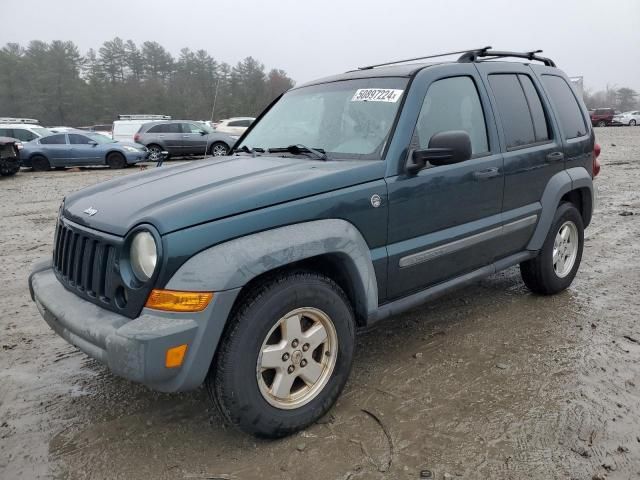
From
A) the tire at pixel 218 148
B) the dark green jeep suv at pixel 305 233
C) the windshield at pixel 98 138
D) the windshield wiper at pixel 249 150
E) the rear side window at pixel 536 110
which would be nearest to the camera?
the dark green jeep suv at pixel 305 233

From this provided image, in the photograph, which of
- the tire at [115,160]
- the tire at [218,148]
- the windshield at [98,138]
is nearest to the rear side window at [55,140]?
the windshield at [98,138]

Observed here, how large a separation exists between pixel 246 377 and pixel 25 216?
784 centimetres

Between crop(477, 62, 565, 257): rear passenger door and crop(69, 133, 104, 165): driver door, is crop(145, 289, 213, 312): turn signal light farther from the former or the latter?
crop(69, 133, 104, 165): driver door

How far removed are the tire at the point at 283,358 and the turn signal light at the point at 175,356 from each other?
20 cm

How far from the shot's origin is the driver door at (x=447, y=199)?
9.66 ft

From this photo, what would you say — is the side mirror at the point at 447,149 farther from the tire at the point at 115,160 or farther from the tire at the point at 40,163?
the tire at the point at 40,163

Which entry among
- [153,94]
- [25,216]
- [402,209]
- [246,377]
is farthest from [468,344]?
[153,94]

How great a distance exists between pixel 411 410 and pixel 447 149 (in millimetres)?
1468

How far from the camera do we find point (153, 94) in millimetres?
56969

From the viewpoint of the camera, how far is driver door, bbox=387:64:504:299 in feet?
9.66

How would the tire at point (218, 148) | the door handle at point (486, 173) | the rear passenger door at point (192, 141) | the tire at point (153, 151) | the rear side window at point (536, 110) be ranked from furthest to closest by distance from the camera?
the rear passenger door at point (192, 141), the tire at point (153, 151), the tire at point (218, 148), the rear side window at point (536, 110), the door handle at point (486, 173)

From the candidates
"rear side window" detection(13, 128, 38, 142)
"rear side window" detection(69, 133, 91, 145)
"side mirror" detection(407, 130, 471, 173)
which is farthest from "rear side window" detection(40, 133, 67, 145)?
"side mirror" detection(407, 130, 471, 173)

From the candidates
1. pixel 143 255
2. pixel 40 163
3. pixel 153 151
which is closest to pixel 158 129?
pixel 153 151

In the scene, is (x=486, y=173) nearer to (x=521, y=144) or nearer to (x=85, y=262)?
(x=521, y=144)
